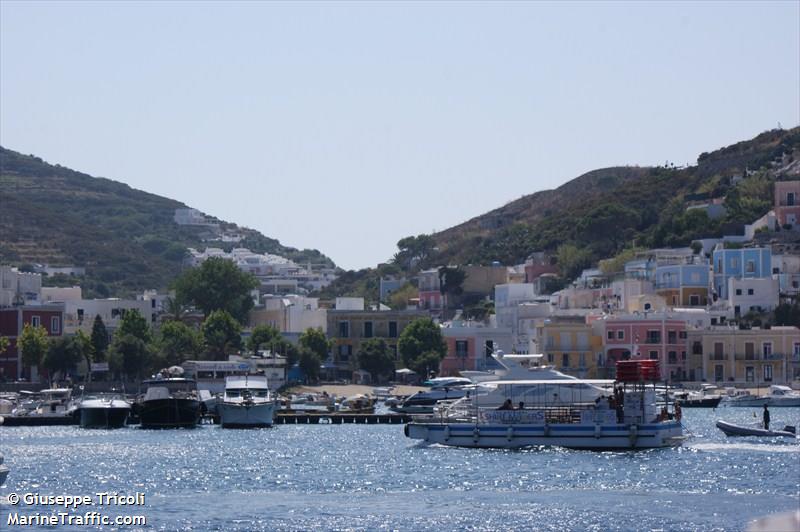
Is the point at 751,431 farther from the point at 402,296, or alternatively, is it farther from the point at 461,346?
the point at 402,296

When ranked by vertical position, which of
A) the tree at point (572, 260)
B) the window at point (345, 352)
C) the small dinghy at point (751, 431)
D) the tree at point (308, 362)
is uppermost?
the tree at point (572, 260)

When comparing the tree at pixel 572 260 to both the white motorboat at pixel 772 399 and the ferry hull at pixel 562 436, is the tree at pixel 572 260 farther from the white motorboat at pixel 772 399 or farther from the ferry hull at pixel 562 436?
the ferry hull at pixel 562 436

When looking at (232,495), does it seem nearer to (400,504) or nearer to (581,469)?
(400,504)

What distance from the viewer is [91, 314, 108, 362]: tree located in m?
125

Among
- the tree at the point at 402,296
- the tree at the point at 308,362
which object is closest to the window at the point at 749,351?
the tree at the point at 308,362

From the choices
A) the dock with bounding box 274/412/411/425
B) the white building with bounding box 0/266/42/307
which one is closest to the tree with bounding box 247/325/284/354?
the white building with bounding box 0/266/42/307

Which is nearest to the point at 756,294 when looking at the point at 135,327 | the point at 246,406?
the point at 135,327

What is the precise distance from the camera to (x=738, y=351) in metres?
123

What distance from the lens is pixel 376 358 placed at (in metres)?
130

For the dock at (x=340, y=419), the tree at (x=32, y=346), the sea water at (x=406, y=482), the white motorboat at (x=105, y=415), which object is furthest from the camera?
the tree at (x=32, y=346)

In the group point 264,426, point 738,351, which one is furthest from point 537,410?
point 738,351

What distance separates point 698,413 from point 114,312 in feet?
177

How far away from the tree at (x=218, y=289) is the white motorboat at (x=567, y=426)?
238 ft

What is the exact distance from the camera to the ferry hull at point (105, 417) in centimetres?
9162
